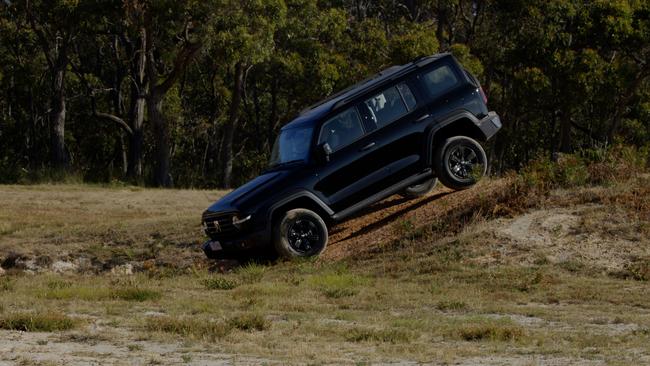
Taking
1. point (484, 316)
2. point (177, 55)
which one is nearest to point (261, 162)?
point (177, 55)

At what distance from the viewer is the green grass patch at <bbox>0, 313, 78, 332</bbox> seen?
10.8 meters

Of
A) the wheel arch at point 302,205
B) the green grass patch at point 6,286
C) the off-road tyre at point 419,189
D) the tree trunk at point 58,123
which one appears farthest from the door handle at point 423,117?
the tree trunk at point 58,123

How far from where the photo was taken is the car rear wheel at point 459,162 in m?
17.8

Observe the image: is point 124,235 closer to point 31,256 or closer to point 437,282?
point 31,256

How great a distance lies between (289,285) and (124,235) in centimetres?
762

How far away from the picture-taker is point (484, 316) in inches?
479

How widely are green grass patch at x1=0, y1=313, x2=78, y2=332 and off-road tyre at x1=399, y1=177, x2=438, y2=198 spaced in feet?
30.9

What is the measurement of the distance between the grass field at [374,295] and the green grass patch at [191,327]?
0.02m

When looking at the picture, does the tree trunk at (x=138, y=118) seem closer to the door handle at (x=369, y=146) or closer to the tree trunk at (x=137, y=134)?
the tree trunk at (x=137, y=134)

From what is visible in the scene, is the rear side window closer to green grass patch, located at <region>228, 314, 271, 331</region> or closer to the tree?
green grass patch, located at <region>228, 314, 271, 331</region>

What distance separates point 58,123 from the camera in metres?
43.7

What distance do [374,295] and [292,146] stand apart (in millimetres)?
4383

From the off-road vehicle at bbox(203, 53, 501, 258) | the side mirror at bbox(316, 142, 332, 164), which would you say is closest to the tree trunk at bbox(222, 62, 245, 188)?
the off-road vehicle at bbox(203, 53, 501, 258)

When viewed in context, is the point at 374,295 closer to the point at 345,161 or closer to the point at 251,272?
the point at 251,272
